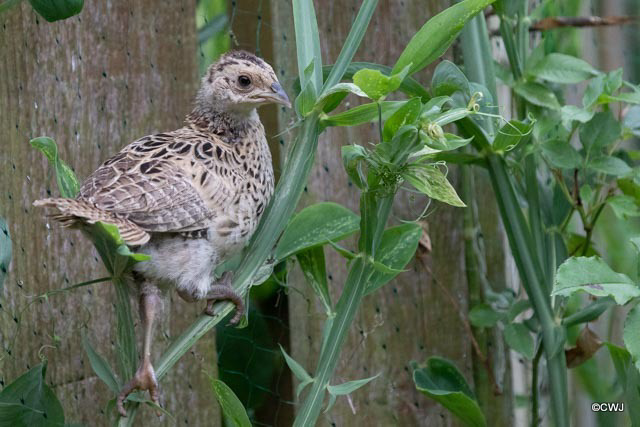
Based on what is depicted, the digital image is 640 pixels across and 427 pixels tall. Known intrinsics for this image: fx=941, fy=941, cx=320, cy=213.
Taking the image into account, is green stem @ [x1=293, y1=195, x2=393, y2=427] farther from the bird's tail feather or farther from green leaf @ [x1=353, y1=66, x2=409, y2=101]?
the bird's tail feather

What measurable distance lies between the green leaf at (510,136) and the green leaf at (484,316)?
0.47 metres

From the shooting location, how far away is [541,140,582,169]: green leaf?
2158mm

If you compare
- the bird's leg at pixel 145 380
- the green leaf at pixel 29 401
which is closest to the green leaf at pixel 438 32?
the bird's leg at pixel 145 380

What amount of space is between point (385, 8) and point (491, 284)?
0.80 meters

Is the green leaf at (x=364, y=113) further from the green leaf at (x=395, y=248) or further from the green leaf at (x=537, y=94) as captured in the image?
the green leaf at (x=537, y=94)

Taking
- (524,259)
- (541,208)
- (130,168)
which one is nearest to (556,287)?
(524,259)

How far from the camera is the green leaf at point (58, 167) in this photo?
1473 mm

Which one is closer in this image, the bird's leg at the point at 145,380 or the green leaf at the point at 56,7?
the bird's leg at the point at 145,380

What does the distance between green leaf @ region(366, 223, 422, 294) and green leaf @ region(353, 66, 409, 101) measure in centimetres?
44

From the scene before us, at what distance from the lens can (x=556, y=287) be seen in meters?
1.72

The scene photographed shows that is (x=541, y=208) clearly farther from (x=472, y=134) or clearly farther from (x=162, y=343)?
(x=162, y=343)

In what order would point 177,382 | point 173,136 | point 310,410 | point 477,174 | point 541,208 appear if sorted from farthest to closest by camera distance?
1. point 477,174
2. point 541,208
3. point 177,382
4. point 173,136
5. point 310,410

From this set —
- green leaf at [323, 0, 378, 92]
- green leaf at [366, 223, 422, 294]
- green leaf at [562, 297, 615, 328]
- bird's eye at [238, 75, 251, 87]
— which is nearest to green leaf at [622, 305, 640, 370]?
green leaf at [562, 297, 615, 328]

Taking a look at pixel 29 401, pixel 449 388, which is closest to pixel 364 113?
pixel 29 401
